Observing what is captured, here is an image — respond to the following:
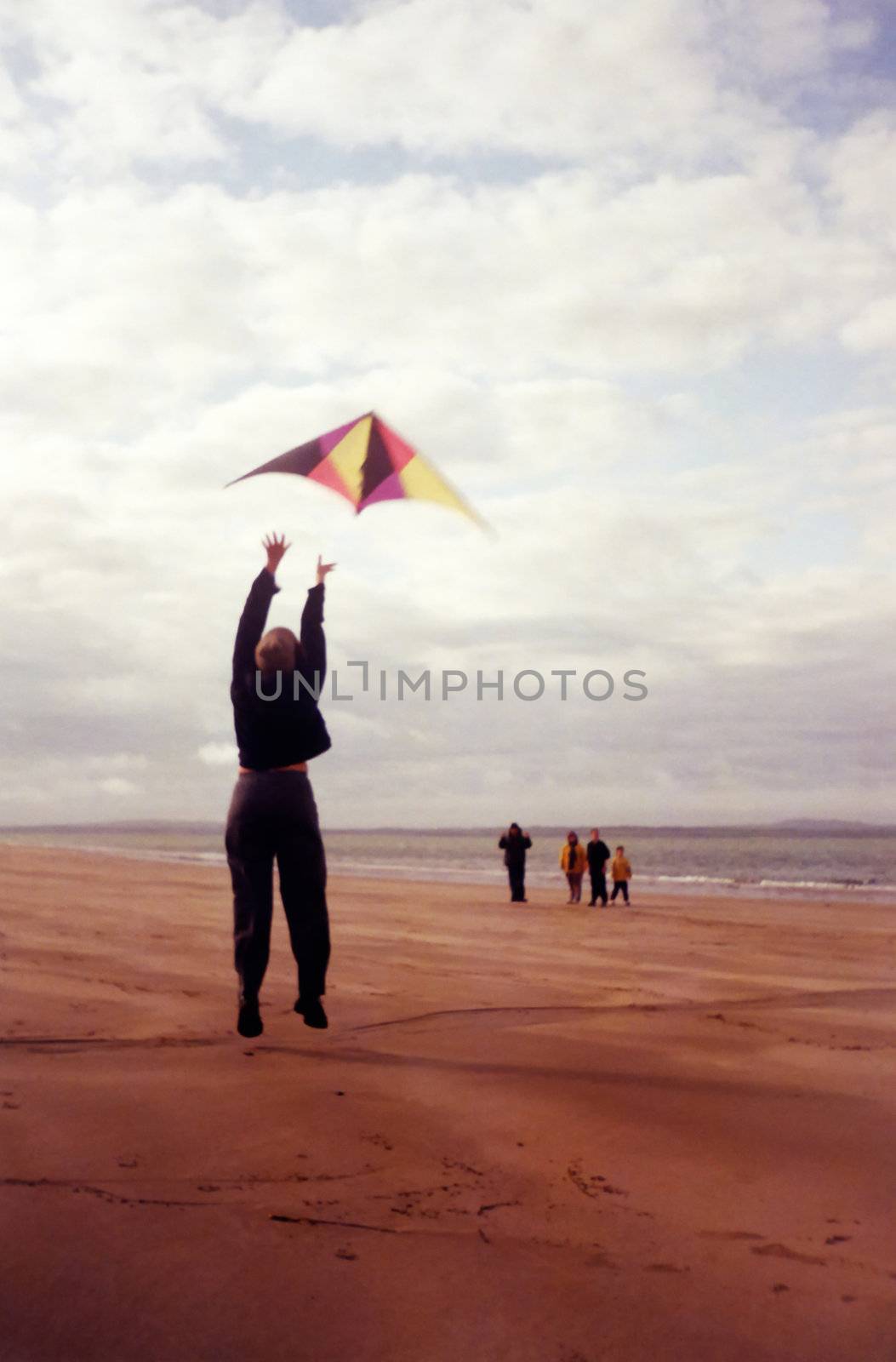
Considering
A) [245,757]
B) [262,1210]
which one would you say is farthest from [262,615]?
[262,1210]

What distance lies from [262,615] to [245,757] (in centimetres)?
68

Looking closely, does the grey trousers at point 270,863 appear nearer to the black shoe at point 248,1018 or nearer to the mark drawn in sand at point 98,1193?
the black shoe at point 248,1018

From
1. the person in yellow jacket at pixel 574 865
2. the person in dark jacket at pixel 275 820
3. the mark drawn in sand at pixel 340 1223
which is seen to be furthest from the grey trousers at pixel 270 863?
the person in yellow jacket at pixel 574 865

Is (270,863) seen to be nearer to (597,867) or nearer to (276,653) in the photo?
(276,653)

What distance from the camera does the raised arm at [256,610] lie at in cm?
513

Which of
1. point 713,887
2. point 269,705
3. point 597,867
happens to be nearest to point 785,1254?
point 269,705

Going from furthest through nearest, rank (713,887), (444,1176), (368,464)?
1. (713,887)
2. (368,464)
3. (444,1176)

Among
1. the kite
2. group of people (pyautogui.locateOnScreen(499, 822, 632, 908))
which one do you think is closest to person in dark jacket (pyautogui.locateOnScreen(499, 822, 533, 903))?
group of people (pyautogui.locateOnScreen(499, 822, 632, 908))

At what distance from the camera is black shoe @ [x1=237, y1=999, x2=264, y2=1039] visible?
196 inches

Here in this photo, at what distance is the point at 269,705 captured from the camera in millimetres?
5008

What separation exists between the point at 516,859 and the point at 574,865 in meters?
1.24

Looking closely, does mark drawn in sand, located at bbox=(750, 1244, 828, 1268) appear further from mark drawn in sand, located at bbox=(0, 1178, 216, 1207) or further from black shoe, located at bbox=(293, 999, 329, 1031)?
black shoe, located at bbox=(293, 999, 329, 1031)

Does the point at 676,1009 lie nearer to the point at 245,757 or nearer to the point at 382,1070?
the point at 382,1070

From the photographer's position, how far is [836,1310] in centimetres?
235
